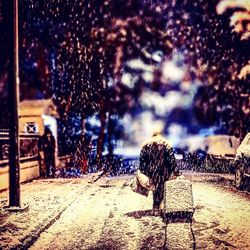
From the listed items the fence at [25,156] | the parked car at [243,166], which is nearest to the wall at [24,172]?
the fence at [25,156]

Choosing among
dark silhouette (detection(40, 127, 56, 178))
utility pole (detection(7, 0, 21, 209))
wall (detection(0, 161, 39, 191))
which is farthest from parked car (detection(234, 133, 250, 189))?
dark silhouette (detection(40, 127, 56, 178))

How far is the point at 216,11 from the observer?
77.2 ft

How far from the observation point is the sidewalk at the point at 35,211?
7.04 meters

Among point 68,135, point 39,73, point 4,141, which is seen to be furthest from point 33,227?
point 39,73

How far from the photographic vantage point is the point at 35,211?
9.42 m

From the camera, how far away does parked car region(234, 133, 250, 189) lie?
473 inches

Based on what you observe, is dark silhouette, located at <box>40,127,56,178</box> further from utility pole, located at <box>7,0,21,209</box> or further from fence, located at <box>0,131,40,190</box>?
utility pole, located at <box>7,0,21,209</box>

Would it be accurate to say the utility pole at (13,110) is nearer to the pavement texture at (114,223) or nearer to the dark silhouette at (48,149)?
the pavement texture at (114,223)

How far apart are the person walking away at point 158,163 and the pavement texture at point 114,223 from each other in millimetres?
635

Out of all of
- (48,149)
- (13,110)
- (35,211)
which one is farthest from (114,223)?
(48,149)

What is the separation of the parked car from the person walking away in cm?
404

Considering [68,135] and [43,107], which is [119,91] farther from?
[43,107]

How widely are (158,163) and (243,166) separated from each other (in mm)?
4523

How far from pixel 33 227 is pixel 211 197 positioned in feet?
18.1
